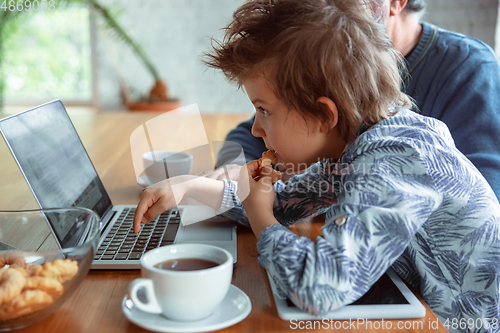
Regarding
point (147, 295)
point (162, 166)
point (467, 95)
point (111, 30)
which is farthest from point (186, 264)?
point (111, 30)

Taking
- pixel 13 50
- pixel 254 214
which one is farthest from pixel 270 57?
pixel 13 50

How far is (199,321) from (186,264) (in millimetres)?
71

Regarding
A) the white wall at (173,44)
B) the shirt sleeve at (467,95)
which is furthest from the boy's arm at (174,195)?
the white wall at (173,44)

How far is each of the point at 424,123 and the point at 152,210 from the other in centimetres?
46

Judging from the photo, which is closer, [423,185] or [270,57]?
[423,185]

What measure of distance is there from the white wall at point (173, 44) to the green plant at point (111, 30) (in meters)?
0.18

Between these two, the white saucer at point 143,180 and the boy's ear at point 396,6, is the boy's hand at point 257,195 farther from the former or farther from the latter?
the boy's ear at point 396,6

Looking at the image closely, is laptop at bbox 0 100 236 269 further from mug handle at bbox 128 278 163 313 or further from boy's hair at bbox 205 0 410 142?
boy's hair at bbox 205 0 410 142

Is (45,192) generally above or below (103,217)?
above

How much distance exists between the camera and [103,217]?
787 millimetres

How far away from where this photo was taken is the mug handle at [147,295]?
45cm

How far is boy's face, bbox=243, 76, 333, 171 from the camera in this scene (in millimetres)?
691

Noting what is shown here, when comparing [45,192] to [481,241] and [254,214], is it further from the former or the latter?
[481,241]

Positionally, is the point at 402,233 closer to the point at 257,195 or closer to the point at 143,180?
the point at 257,195
